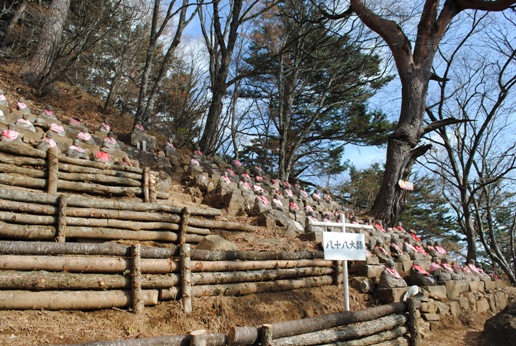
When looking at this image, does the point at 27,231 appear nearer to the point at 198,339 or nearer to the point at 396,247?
the point at 198,339

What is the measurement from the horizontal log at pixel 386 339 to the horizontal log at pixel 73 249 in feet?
6.66

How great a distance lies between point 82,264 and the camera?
3521mm

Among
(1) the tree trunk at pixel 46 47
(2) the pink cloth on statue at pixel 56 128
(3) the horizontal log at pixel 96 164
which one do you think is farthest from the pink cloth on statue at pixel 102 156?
(1) the tree trunk at pixel 46 47

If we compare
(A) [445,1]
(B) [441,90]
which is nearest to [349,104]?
(B) [441,90]

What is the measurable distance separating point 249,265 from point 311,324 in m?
1.20

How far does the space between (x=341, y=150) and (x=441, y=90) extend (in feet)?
16.7

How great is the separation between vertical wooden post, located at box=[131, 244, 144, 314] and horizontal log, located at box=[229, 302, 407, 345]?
43.1 inches

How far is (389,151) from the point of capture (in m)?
9.91

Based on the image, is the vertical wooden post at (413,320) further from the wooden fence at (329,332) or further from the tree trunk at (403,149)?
the tree trunk at (403,149)

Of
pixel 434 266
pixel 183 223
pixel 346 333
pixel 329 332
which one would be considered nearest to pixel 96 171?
pixel 183 223

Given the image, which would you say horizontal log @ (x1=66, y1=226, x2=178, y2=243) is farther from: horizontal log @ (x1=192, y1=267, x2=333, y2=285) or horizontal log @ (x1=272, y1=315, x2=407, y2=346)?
horizontal log @ (x1=272, y1=315, x2=407, y2=346)

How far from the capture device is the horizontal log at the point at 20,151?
5.19 m

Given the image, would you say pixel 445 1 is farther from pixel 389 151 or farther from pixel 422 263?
pixel 422 263

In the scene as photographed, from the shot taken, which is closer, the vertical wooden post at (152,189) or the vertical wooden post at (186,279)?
the vertical wooden post at (186,279)
